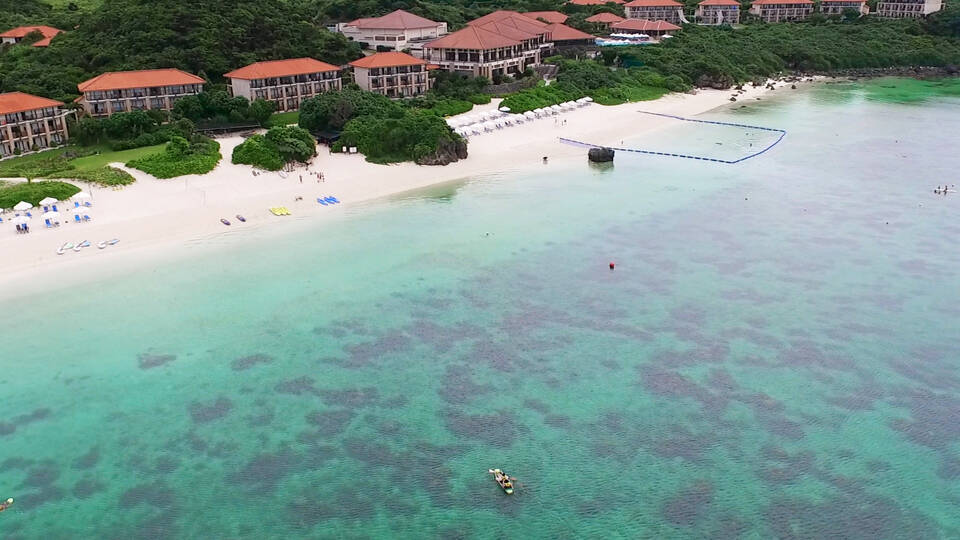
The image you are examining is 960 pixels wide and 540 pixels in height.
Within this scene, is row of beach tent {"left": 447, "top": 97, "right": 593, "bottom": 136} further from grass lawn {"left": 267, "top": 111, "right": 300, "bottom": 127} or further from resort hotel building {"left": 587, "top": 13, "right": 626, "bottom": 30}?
resort hotel building {"left": 587, "top": 13, "right": 626, "bottom": 30}

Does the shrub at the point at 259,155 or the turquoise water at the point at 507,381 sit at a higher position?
the shrub at the point at 259,155

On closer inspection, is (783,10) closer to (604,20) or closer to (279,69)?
(604,20)

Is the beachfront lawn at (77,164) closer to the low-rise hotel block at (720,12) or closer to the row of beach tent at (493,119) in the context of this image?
the row of beach tent at (493,119)

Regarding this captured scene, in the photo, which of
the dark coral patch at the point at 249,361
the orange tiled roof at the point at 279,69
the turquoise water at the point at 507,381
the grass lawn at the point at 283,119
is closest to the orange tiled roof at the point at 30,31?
the orange tiled roof at the point at 279,69

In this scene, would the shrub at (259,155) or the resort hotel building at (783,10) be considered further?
the resort hotel building at (783,10)

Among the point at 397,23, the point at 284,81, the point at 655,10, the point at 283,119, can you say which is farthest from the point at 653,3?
the point at 283,119
